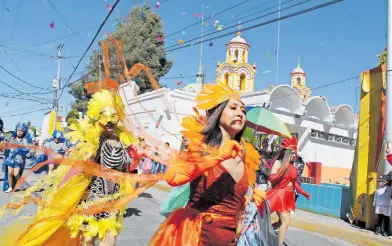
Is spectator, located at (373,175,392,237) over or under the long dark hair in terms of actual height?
under

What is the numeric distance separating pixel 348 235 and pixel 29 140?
283 inches

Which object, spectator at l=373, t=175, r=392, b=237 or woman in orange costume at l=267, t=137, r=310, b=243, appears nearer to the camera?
woman in orange costume at l=267, t=137, r=310, b=243

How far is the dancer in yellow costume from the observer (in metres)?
3.54

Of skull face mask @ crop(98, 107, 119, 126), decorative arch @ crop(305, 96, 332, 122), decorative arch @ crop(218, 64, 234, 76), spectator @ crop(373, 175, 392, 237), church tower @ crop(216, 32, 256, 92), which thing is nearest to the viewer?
skull face mask @ crop(98, 107, 119, 126)

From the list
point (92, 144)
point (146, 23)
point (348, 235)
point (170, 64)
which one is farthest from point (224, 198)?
point (170, 64)

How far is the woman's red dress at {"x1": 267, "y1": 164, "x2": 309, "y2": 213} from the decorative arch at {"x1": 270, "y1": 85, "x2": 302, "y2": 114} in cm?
1670

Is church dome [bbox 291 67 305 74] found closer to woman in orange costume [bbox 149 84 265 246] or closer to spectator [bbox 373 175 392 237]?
spectator [bbox 373 175 392 237]

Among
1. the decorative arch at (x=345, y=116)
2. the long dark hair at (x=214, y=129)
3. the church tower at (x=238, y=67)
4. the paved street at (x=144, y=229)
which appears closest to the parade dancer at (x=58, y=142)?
the paved street at (x=144, y=229)

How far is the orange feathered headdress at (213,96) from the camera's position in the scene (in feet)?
8.82

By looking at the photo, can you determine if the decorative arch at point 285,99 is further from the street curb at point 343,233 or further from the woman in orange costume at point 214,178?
the woman in orange costume at point 214,178

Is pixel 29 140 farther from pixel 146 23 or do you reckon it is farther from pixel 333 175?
pixel 146 23

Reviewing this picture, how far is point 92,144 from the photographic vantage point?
159 inches

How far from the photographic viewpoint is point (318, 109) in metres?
25.8

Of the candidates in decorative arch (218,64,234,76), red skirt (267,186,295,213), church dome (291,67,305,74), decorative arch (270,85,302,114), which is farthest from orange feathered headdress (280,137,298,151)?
church dome (291,67,305,74)
